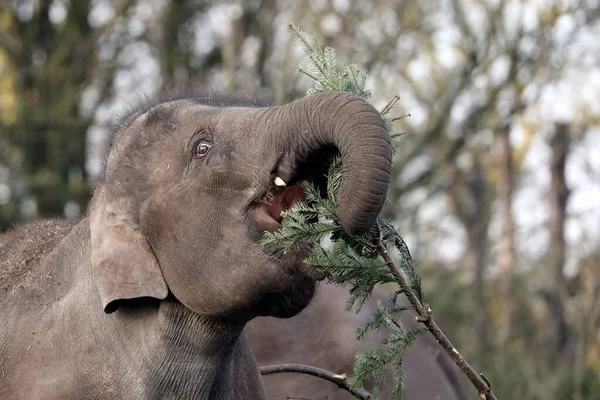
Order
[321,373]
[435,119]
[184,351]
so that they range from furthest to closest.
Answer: [435,119], [321,373], [184,351]

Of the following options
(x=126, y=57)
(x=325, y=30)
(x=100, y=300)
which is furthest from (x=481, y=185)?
(x=100, y=300)

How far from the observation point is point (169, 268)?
4414 mm

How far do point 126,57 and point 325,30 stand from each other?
4402 mm

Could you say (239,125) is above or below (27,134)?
above

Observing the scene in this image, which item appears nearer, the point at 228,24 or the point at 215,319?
the point at 215,319

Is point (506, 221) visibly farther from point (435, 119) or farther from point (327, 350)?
point (327, 350)

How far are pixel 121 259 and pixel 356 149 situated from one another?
50.2 inches

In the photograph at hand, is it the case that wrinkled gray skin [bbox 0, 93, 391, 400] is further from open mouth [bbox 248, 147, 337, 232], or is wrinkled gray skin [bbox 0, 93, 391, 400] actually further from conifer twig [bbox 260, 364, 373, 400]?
conifer twig [bbox 260, 364, 373, 400]

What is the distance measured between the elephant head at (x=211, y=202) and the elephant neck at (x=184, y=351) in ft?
0.37

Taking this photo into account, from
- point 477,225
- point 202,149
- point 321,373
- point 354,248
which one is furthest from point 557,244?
point 354,248

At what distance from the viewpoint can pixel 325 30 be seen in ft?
50.0

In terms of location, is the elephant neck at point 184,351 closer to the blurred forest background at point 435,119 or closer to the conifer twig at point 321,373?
the conifer twig at point 321,373

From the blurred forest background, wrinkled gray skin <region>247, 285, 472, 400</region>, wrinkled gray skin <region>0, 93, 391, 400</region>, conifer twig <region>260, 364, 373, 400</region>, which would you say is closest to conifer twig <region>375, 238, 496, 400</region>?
wrinkled gray skin <region>0, 93, 391, 400</region>

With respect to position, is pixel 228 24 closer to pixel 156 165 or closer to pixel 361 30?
pixel 361 30
